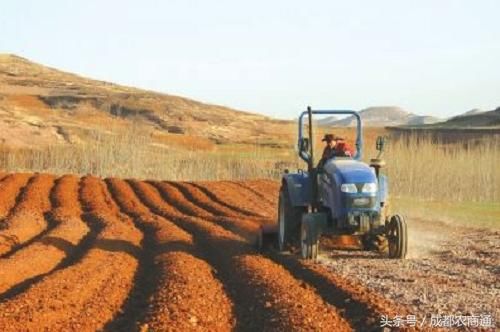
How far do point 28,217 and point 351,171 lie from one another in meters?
8.40

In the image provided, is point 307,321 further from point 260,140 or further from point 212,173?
point 260,140

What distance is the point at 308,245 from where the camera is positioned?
995cm

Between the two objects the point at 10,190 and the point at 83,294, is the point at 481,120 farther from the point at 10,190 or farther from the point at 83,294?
the point at 83,294

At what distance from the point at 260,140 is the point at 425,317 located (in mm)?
46862

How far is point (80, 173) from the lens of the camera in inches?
1217

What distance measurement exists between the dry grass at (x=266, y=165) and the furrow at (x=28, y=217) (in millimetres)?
6963

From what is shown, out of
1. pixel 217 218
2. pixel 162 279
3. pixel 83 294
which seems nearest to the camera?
pixel 83 294

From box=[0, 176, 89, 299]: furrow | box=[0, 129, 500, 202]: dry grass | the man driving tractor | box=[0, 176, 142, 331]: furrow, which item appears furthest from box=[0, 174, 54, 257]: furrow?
box=[0, 129, 500, 202]: dry grass

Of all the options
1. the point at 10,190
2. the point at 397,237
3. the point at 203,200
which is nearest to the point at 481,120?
the point at 203,200

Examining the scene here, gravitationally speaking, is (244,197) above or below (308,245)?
below

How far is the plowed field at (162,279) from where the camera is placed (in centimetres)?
675

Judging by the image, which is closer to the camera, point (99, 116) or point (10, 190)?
point (10, 190)

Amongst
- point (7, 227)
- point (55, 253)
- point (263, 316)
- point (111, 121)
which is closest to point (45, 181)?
point (7, 227)

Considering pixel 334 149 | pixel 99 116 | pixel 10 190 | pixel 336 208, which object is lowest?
pixel 10 190
